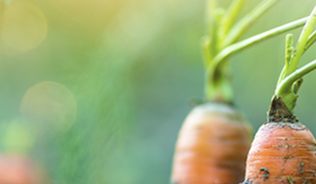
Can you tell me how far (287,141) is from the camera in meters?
0.27

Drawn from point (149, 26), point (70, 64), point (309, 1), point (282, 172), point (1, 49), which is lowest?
point (282, 172)

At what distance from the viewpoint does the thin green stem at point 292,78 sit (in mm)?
237

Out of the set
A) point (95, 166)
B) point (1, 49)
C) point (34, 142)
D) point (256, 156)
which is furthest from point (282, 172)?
point (1, 49)

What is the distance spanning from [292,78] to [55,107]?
68 cm

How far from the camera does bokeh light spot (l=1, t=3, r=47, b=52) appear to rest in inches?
46.0

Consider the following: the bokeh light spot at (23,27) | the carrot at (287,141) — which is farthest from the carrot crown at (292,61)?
the bokeh light spot at (23,27)

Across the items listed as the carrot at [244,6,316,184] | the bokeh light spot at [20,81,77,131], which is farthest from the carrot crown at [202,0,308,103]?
the bokeh light spot at [20,81,77,131]

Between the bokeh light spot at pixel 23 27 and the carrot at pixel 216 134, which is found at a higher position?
the bokeh light spot at pixel 23 27

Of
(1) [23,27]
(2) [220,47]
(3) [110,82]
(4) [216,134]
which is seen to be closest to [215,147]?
(4) [216,134]

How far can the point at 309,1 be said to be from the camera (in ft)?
1.00

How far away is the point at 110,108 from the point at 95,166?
16 cm

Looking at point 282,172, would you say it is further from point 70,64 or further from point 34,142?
point 34,142

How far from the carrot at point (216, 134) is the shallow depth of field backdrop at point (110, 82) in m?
0.10

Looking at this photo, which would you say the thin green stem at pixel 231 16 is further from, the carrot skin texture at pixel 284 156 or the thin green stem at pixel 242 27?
the carrot skin texture at pixel 284 156
